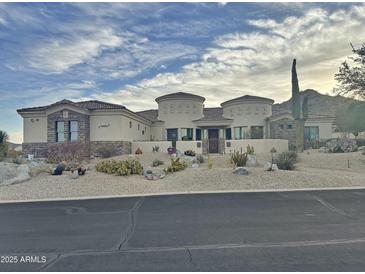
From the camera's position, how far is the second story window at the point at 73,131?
2538cm

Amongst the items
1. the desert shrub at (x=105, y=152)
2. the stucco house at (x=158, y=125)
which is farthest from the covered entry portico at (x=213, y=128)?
the desert shrub at (x=105, y=152)

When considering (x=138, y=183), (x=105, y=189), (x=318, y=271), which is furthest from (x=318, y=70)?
(x=318, y=271)

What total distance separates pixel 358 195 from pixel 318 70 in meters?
18.8

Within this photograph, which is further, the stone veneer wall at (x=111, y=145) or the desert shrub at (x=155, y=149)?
the desert shrub at (x=155, y=149)

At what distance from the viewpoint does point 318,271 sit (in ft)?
14.2

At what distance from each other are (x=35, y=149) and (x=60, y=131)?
321 cm

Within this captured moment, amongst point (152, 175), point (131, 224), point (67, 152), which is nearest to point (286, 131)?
point (152, 175)

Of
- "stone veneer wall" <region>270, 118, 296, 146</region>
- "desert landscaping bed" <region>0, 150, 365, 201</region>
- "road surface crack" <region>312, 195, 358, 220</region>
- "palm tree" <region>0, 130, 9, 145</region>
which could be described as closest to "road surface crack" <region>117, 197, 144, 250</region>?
"desert landscaping bed" <region>0, 150, 365, 201</region>

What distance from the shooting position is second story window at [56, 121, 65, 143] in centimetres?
2547

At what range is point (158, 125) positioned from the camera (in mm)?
34656

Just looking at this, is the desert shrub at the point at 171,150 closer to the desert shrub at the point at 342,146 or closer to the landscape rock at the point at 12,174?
the landscape rock at the point at 12,174

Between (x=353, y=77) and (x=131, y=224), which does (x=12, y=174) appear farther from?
(x=353, y=77)

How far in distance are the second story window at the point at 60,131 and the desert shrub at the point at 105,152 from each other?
12.3 ft

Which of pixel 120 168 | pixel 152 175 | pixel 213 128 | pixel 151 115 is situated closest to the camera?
pixel 152 175
